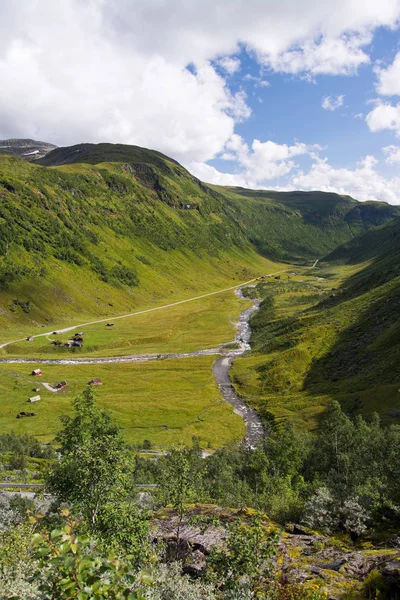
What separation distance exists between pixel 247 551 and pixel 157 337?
160m

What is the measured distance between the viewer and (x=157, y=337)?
173m

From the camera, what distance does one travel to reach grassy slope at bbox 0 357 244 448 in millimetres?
89938

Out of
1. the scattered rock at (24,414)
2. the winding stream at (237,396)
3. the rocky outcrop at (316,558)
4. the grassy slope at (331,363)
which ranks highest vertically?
the rocky outcrop at (316,558)

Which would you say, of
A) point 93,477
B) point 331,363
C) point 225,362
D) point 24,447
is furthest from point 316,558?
point 225,362

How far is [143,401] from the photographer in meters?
109

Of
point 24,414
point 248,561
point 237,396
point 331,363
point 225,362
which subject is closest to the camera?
point 248,561

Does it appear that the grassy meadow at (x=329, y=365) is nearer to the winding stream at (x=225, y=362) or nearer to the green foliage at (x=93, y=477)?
the winding stream at (x=225, y=362)

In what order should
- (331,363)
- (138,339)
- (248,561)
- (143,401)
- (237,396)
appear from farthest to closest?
(138,339), (331,363), (237,396), (143,401), (248,561)

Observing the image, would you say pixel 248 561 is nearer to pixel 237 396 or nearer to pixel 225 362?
A: pixel 237 396

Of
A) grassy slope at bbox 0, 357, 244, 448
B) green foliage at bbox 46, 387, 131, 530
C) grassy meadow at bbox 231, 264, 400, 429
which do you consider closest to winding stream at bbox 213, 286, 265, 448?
grassy slope at bbox 0, 357, 244, 448

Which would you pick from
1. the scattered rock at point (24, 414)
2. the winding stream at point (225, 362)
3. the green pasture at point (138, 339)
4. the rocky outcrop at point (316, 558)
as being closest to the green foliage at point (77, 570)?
the rocky outcrop at point (316, 558)

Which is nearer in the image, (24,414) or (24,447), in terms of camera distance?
(24,447)

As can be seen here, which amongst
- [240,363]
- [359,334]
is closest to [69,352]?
[240,363]

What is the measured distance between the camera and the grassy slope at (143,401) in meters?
89.9
